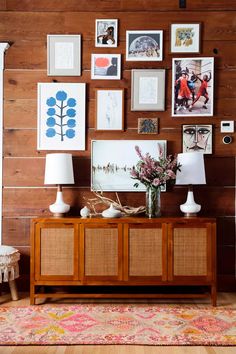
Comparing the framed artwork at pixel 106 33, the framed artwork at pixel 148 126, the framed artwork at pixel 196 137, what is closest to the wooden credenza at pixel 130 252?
the framed artwork at pixel 196 137

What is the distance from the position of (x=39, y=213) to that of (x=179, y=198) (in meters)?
1.25

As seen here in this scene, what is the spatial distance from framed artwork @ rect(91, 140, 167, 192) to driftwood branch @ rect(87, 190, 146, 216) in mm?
78

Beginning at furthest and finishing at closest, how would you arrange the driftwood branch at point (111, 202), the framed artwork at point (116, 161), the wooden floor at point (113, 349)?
the framed artwork at point (116, 161), the driftwood branch at point (111, 202), the wooden floor at point (113, 349)

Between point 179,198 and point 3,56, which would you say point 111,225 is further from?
point 3,56

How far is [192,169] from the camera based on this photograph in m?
3.38

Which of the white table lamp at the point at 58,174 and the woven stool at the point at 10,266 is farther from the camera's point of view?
the white table lamp at the point at 58,174

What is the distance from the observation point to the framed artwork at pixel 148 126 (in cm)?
368

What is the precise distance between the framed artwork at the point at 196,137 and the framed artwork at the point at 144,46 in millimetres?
680

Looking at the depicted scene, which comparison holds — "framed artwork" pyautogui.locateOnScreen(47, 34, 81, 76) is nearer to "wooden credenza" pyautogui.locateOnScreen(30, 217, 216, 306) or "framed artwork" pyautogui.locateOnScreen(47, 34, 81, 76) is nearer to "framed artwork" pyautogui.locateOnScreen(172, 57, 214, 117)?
"framed artwork" pyautogui.locateOnScreen(172, 57, 214, 117)

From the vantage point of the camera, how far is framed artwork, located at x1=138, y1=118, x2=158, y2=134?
3684 mm

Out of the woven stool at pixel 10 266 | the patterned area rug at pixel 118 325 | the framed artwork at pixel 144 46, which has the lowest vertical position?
the patterned area rug at pixel 118 325

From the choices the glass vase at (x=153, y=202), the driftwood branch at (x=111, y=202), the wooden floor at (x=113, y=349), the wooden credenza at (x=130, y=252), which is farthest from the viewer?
the driftwood branch at (x=111, y=202)

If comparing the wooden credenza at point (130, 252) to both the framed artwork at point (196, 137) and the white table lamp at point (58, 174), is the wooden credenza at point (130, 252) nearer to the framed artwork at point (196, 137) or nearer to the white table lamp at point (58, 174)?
the white table lamp at point (58, 174)

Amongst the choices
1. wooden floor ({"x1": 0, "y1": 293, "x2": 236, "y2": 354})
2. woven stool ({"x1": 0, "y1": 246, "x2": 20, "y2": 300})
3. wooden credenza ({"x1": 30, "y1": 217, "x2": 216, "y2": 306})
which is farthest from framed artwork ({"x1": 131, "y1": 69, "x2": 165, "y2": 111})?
wooden floor ({"x1": 0, "y1": 293, "x2": 236, "y2": 354})
